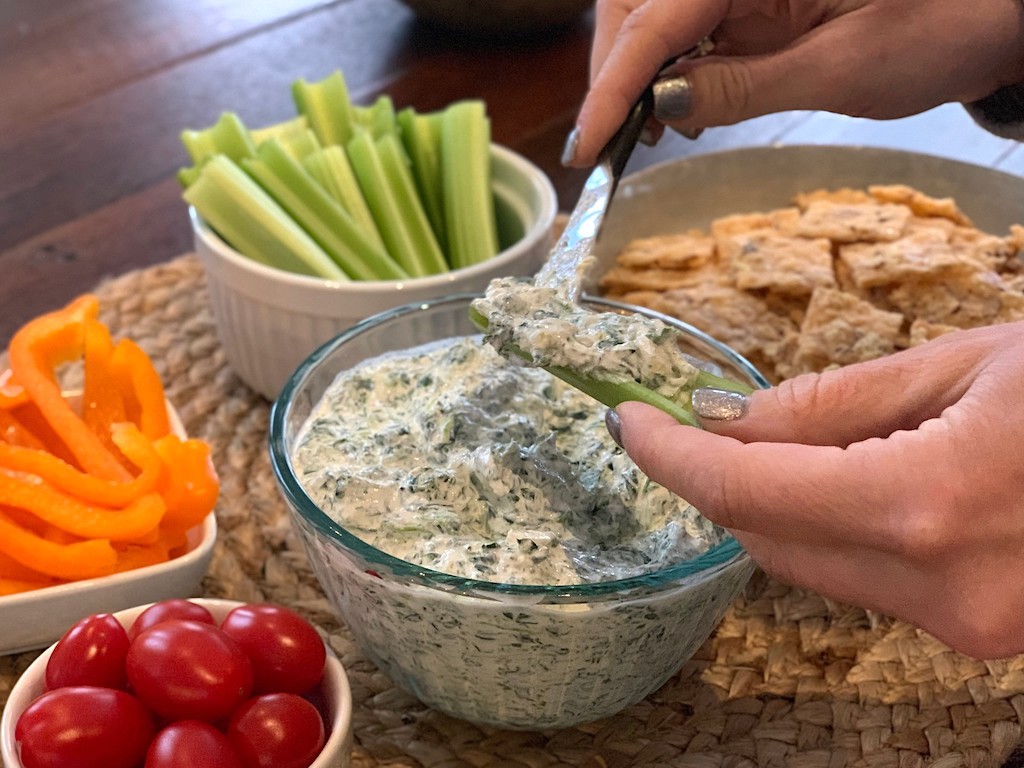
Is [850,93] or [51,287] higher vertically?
[850,93]

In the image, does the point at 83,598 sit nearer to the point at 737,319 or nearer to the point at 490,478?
the point at 490,478

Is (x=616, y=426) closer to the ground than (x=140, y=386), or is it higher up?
higher up

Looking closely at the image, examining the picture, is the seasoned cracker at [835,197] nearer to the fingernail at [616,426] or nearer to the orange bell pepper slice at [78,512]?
the fingernail at [616,426]

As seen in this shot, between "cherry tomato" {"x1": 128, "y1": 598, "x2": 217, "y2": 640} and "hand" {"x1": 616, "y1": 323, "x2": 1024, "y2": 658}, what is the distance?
516mm

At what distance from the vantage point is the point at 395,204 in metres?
1.91

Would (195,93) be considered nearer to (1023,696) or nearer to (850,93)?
(850,93)

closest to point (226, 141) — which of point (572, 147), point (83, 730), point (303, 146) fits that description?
point (303, 146)

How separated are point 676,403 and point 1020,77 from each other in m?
0.94

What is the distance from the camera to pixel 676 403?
1.06 m

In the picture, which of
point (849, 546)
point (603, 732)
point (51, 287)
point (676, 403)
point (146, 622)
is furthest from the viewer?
point (51, 287)

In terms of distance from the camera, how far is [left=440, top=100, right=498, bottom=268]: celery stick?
1897mm

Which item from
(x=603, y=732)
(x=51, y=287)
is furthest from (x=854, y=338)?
(x=51, y=287)

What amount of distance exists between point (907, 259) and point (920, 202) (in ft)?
0.65

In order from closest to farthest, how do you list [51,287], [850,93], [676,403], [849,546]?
[849,546]
[676,403]
[850,93]
[51,287]
